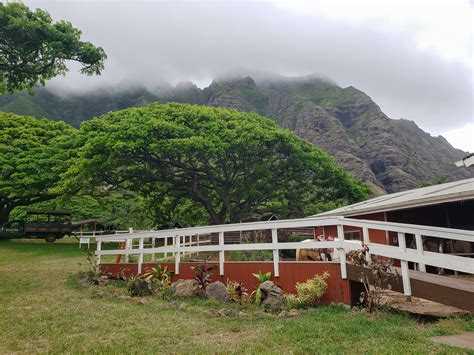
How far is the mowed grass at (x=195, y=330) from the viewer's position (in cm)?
467

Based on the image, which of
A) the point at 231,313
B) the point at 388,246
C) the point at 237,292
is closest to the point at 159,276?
the point at 237,292

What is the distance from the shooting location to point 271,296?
24.1ft

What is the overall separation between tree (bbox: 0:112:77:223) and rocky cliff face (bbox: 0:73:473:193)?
8002 cm

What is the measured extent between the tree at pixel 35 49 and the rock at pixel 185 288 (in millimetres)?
7725

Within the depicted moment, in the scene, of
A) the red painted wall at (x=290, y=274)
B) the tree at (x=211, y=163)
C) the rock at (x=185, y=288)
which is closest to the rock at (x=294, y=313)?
the red painted wall at (x=290, y=274)

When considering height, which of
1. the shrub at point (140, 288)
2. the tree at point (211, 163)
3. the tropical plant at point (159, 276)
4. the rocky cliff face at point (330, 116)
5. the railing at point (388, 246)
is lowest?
the shrub at point (140, 288)

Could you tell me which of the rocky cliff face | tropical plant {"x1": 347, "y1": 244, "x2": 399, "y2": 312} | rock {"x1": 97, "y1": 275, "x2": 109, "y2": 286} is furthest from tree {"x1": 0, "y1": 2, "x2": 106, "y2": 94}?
the rocky cliff face

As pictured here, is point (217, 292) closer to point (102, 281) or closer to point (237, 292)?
point (237, 292)

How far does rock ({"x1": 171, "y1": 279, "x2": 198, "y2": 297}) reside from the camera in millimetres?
8719

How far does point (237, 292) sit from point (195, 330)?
2.64m

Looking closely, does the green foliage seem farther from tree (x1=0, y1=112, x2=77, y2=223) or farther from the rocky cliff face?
the rocky cliff face

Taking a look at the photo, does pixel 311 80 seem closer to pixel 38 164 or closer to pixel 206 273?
pixel 38 164

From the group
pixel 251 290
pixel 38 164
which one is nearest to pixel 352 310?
pixel 251 290

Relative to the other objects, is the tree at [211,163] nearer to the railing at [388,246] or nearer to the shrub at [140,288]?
the shrub at [140,288]
